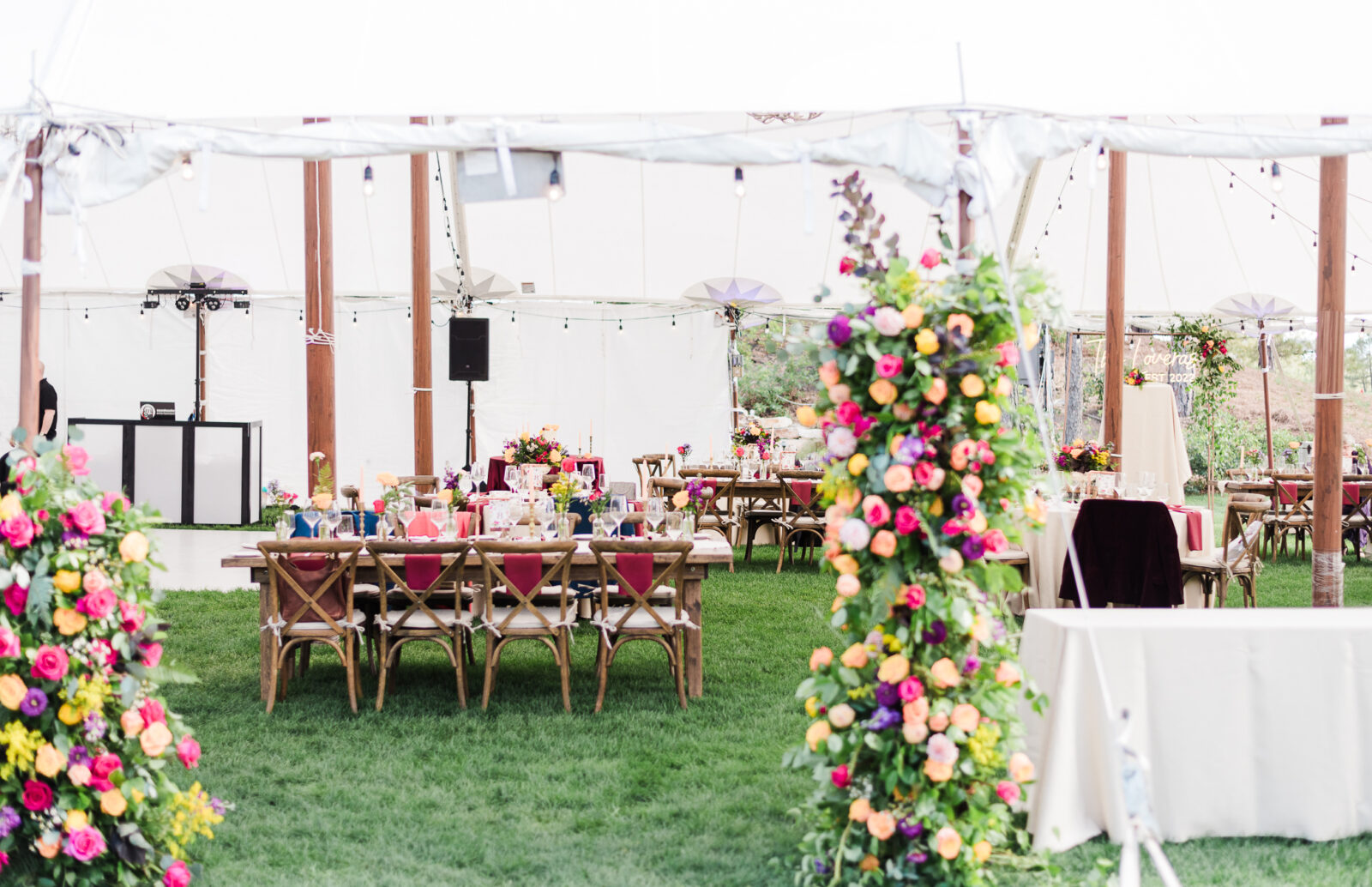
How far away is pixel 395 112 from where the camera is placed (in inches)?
134

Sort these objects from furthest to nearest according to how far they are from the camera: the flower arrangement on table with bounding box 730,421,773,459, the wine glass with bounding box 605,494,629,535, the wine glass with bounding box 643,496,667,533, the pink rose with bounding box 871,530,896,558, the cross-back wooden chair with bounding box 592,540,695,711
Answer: the flower arrangement on table with bounding box 730,421,773,459
the wine glass with bounding box 643,496,667,533
the wine glass with bounding box 605,494,629,535
the cross-back wooden chair with bounding box 592,540,695,711
the pink rose with bounding box 871,530,896,558

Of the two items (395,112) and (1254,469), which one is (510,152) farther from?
(1254,469)

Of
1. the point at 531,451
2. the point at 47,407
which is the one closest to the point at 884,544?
the point at 531,451

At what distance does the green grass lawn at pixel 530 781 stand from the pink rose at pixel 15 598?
91 cm

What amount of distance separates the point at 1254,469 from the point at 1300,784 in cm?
787

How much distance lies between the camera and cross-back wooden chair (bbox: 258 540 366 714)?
15.5ft

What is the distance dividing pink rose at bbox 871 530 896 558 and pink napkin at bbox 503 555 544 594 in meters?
2.30

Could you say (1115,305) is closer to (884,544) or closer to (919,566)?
(919,566)

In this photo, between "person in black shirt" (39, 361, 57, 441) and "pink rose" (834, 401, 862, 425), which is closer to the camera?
"pink rose" (834, 401, 862, 425)

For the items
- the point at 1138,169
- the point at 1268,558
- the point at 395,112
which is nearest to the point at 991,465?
the point at 395,112

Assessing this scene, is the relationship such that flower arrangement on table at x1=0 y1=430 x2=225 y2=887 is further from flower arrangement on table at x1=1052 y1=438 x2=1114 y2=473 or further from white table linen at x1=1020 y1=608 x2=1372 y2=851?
flower arrangement on table at x1=1052 y1=438 x2=1114 y2=473

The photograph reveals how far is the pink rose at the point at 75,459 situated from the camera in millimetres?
2904

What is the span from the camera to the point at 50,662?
2.71m

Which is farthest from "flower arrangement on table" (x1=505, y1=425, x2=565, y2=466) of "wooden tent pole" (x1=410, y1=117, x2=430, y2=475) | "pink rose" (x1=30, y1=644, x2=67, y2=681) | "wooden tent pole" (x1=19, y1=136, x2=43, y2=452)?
"pink rose" (x1=30, y1=644, x2=67, y2=681)
